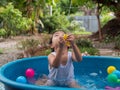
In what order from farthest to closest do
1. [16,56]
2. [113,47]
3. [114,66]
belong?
[113,47]
[16,56]
[114,66]

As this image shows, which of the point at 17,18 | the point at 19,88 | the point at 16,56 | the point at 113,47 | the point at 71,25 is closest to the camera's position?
the point at 19,88

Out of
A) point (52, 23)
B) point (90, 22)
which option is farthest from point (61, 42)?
point (90, 22)

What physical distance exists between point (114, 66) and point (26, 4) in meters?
9.57

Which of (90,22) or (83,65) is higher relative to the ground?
(83,65)

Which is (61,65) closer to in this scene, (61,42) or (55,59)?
(55,59)

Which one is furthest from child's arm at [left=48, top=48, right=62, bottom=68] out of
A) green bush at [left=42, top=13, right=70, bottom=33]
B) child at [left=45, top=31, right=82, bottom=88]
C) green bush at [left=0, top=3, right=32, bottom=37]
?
green bush at [left=42, top=13, right=70, bottom=33]

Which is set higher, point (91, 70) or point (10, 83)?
point (10, 83)

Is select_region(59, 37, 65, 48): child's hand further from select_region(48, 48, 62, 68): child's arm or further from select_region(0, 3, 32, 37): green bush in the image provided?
select_region(0, 3, 32, 37): green bush

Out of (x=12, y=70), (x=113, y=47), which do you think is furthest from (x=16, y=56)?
(x=12, y=70)

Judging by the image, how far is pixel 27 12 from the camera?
49.2ft

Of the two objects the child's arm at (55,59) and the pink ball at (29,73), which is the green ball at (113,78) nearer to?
the child's arm at (55,59)

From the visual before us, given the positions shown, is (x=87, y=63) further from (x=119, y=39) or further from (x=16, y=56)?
(x=119, y=39)

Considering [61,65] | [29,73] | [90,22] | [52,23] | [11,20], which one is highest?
[61,65]

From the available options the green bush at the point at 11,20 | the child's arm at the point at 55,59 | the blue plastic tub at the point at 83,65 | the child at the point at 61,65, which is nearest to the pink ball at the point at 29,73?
the blue plastic tub at the point at 83,65
